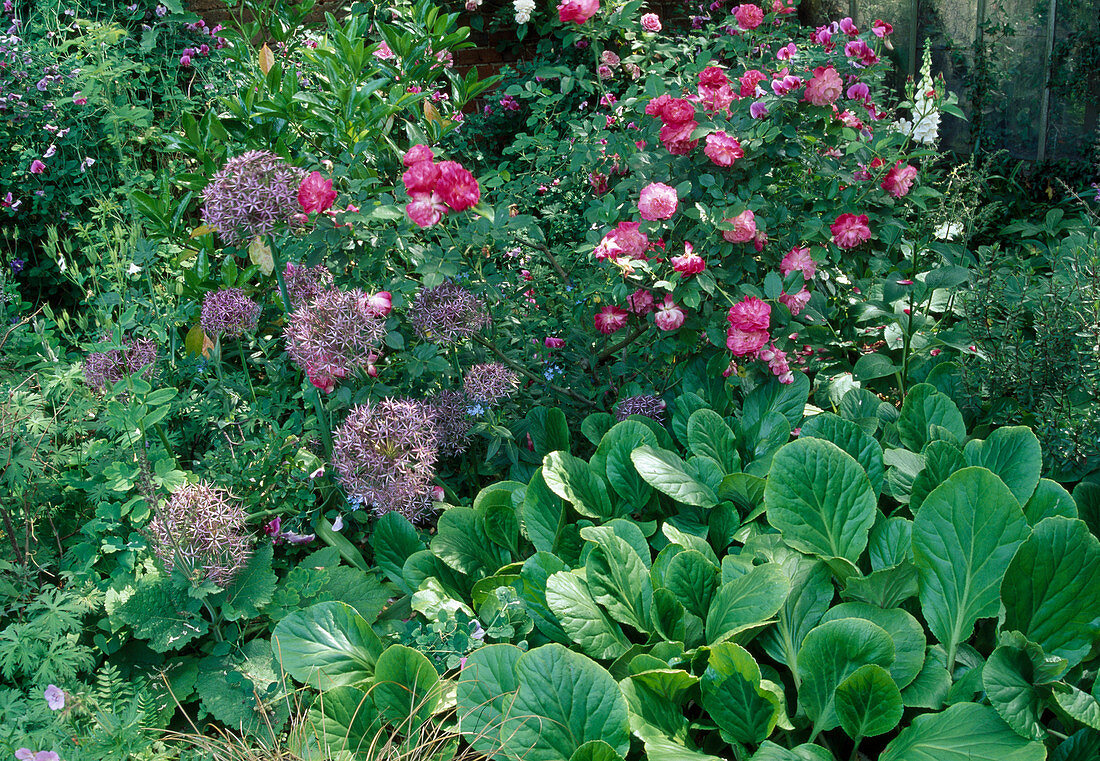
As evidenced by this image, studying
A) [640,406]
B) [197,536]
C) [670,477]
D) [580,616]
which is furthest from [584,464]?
[197,536]

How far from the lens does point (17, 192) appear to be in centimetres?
349

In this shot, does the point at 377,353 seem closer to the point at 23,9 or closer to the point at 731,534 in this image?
the point at 731,534

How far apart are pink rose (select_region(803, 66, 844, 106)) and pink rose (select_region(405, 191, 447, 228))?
97cm

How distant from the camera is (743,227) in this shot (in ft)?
6.02

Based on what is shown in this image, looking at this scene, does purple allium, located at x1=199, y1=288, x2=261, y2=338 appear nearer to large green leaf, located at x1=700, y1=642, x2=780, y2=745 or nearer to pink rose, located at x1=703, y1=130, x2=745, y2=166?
pink rose, located at x1=703, y1=130, x2=745, y2=166

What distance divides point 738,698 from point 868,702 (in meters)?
0.19

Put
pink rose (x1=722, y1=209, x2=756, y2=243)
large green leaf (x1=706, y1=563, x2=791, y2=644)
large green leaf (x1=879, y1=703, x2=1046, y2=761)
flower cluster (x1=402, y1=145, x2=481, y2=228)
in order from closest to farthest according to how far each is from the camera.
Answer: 1. large green leaf (x1=879, y1=703, x2=1046, y2=761)
2. large green leaf (x1=706, y1=563, x2=791, y2=644)
3. flower cluster (x1=402, y1=145, x2=481, y2=228)
4. pink rose (x1=722, y1=209, x2=756, y2=243)

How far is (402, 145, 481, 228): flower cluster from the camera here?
1612mm

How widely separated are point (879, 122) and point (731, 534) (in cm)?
133

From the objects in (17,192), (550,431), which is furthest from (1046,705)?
(17,192)

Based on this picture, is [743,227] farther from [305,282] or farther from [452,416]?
[305,282]

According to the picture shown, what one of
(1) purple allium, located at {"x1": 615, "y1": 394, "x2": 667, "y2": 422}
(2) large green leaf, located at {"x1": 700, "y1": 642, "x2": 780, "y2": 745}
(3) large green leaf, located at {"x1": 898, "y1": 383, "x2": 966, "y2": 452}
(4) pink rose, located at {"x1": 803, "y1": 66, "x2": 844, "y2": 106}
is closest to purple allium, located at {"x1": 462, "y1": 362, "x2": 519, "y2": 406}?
(1) purple allium, located at {"x1": 615, "y1": 394, "x2": 667, "y2": 422}

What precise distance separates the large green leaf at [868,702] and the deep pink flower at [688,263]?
94 centimetres

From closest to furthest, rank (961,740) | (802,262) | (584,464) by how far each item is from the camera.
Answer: (961,740), (584,464), (802,262)
